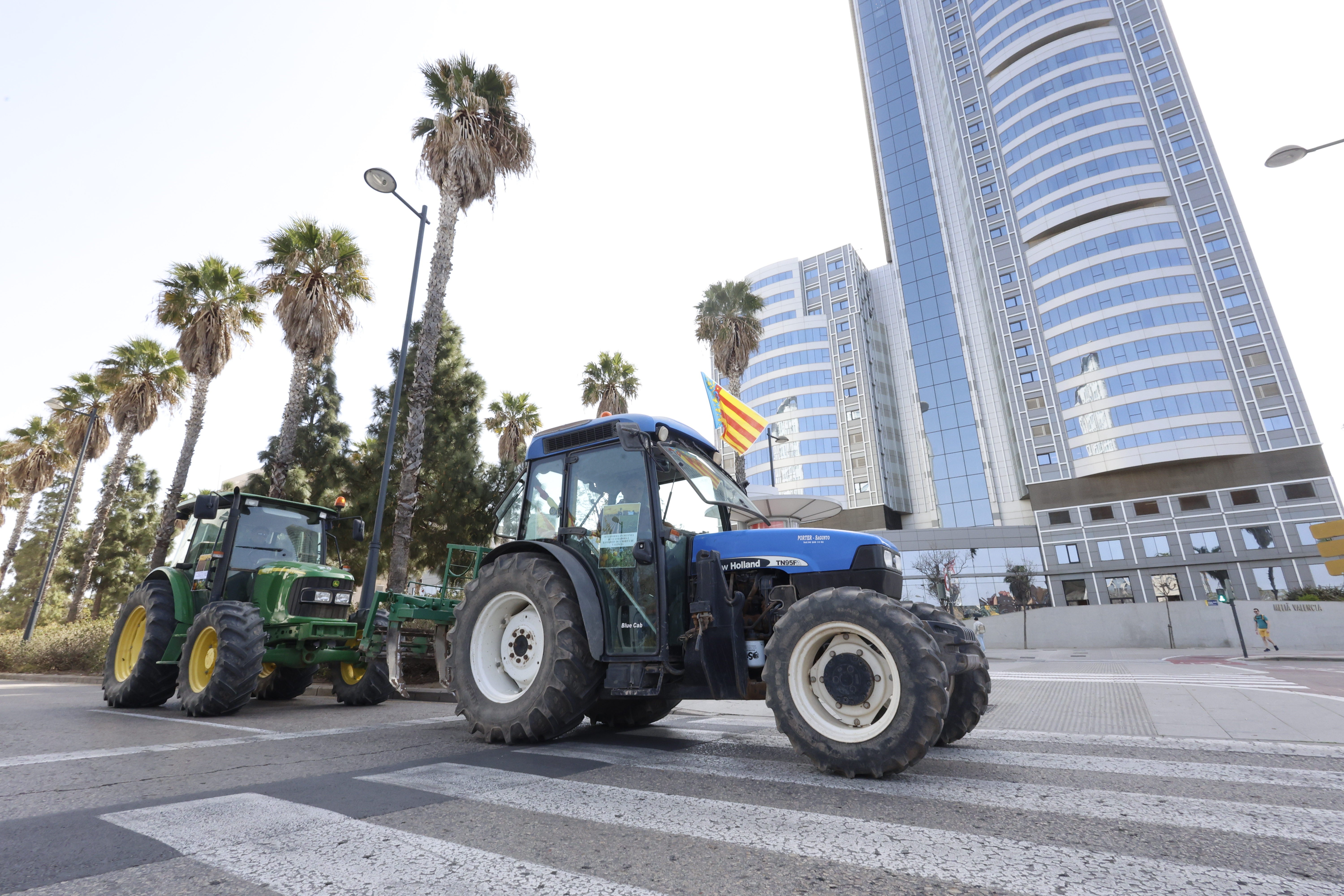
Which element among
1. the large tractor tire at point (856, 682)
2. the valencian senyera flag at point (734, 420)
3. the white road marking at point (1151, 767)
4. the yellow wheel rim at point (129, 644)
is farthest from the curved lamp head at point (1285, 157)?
the yellow wheel rim at point (129, 644)

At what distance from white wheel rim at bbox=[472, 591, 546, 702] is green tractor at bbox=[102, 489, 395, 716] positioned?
2.87m

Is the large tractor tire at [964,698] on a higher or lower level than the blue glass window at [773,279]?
lower

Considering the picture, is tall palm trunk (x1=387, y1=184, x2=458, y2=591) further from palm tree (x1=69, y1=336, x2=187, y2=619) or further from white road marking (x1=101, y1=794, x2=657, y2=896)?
palm tree (x1=69, y1=336, x2=187, y2=619)

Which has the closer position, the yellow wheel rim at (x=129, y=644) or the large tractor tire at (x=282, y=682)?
the yellow wheel rim at (x=129, y=644)

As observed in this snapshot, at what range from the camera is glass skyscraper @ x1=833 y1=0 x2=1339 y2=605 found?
1810 inches

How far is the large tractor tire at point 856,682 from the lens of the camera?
137 inches

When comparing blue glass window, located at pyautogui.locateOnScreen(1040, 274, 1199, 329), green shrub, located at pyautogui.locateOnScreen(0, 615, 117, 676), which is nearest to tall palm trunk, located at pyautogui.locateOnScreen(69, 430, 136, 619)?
green shrub, located at pyautogui.locateOnScreen(0, 615, 117, 676)

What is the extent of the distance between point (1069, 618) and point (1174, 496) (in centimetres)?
2116

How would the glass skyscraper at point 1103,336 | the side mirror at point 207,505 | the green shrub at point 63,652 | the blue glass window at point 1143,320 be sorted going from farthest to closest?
the blue glass window at point 1143,320 → the glass skyscraper at point 1103,336 → the green shrub at point 63,652 → the side mirror at point 207,505

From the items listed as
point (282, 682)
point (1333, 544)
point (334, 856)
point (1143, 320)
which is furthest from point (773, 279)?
point (334, 856)

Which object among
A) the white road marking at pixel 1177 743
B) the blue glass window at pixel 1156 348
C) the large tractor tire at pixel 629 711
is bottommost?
the white road marking at pixel 1177 743

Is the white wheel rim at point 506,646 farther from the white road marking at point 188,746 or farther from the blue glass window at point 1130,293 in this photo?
the blue glass window at point 1130,293

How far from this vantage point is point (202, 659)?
7.85m

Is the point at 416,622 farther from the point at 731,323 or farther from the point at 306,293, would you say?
the point at 731,323
